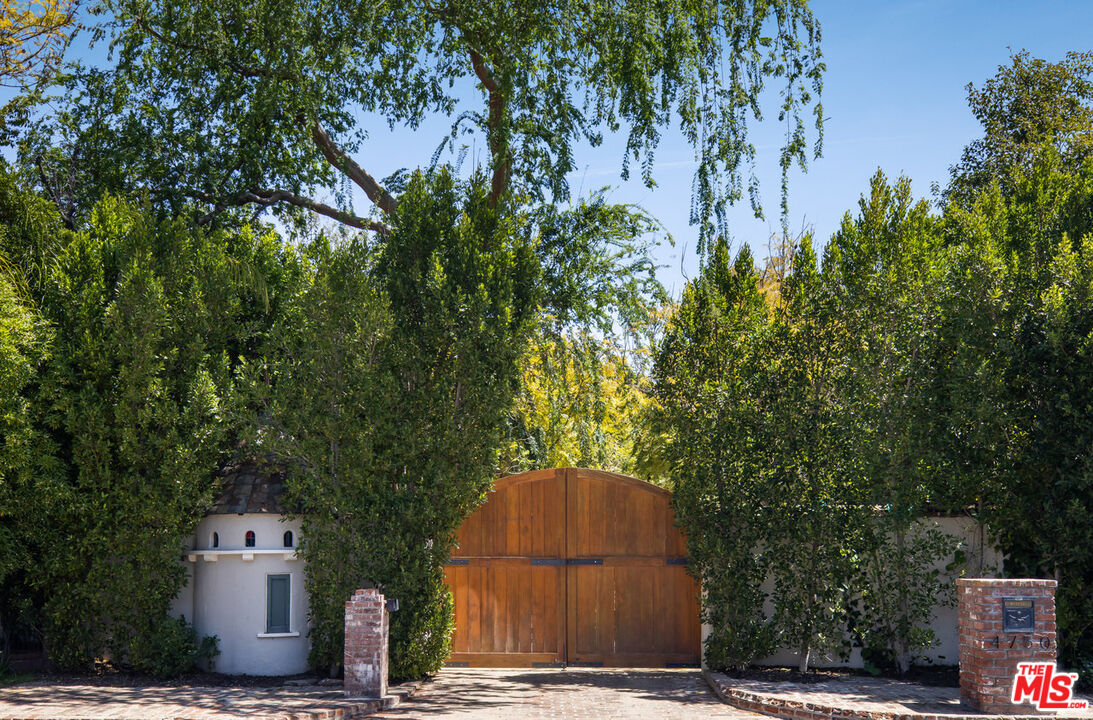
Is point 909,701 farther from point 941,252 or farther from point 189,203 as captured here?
point 189,203

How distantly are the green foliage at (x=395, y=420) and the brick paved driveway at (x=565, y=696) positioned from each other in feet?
2.95

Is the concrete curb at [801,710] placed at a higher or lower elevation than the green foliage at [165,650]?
lower

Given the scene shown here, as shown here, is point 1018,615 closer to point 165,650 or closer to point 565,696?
point 565,696

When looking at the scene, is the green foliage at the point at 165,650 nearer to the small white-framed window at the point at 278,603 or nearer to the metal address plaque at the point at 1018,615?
the small white-framed window at the point at 278,603

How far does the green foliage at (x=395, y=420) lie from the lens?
452 inches

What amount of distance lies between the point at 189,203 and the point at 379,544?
327 inches

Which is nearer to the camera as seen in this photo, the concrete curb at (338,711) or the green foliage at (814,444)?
the concrete curb at (338,711)

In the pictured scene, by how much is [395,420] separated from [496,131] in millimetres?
4909

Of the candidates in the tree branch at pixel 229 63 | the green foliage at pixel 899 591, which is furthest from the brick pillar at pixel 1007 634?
the tree branch at pixel 229 63

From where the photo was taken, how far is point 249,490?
1216cm

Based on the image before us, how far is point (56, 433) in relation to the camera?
11930mm

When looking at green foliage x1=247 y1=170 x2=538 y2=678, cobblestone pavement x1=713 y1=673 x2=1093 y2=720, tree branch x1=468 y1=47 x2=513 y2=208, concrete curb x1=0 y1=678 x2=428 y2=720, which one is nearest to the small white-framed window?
green foliage x1=247 y1=170 x2=538 y2=678

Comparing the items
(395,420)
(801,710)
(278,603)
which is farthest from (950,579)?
(278,603)

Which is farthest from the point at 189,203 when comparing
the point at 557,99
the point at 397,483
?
the point at 397,483
